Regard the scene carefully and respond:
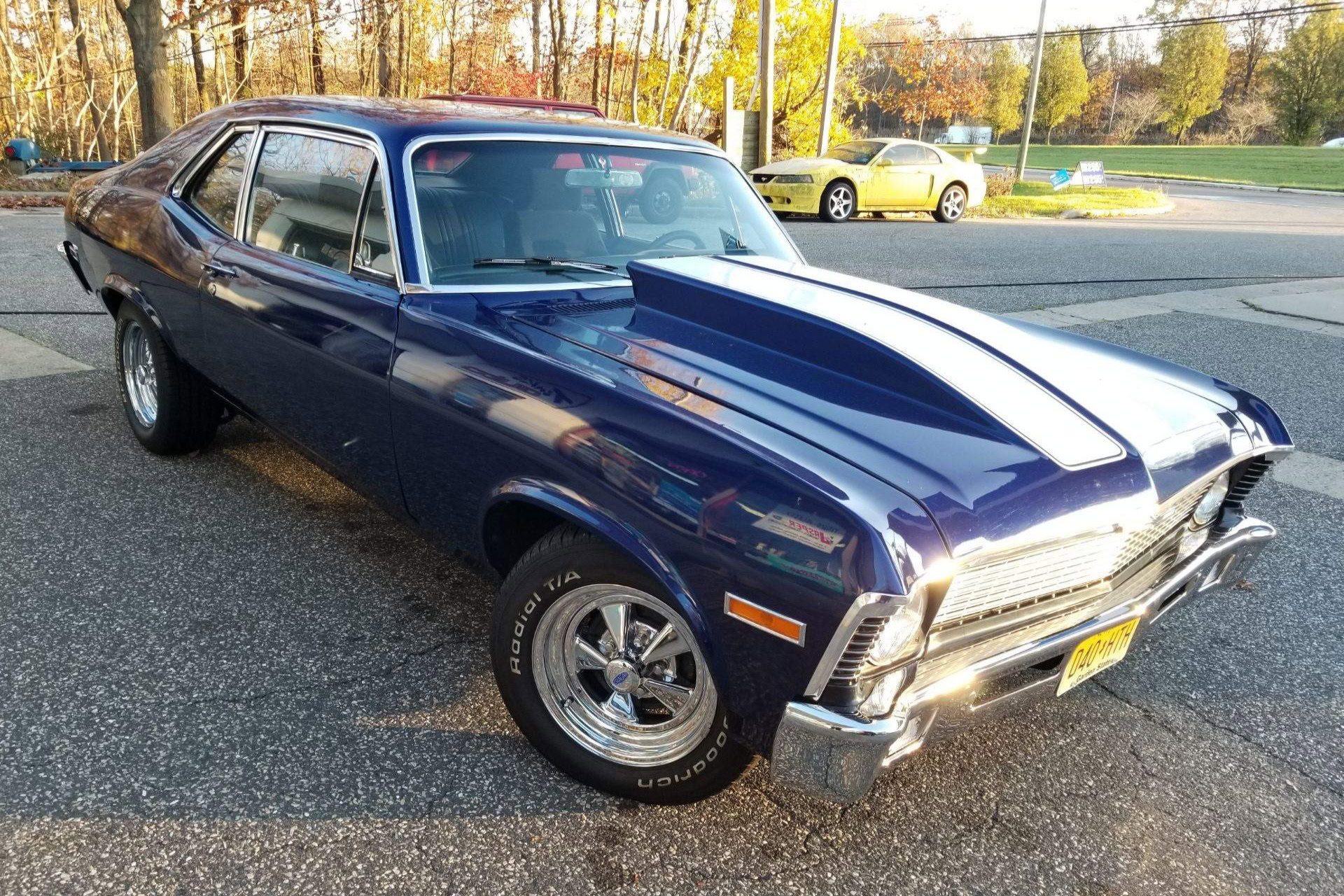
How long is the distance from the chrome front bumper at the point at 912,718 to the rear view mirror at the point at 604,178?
78.0 inches

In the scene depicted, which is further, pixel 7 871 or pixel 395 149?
pixel 395 149

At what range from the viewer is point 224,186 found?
12.1ft

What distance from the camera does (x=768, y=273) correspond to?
9.89 feet

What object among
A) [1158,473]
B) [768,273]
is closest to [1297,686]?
[1158,473]

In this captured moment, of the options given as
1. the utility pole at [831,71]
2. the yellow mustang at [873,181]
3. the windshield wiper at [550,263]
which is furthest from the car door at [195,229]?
the utility pole at [831,71]

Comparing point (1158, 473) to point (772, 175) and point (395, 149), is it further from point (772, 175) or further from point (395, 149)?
point (772, 175)

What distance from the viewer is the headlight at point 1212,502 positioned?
8.45 feet

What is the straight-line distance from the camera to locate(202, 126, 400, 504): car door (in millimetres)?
2793

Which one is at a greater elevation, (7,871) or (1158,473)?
(1158,473)

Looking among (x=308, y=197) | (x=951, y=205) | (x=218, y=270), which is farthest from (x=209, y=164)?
(x=951, y=205)

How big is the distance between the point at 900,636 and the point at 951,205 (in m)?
16.1

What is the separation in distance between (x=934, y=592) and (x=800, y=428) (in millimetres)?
465

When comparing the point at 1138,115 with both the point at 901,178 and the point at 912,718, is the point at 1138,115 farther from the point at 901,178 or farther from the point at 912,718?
the point at 912,718

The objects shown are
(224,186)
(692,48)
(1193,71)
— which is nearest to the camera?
(224,186)
